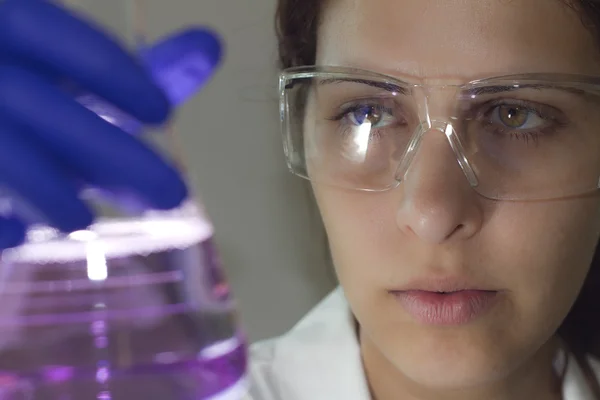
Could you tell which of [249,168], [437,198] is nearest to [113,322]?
[437,198]

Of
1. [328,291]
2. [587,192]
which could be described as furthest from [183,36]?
[328,291]

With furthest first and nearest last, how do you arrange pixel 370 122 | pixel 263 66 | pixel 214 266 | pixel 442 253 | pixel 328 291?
pixel 328 291 → pixel 263 66 → pixel 370 122 → pixel 442 253 → pixel 214 266

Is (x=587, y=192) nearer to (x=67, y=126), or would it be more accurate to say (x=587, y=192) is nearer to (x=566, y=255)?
(x=566, y=255)

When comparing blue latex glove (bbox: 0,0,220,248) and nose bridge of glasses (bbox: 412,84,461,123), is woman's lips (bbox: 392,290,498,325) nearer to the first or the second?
nose bridge of glasses (bbox: 412,84,461,123)

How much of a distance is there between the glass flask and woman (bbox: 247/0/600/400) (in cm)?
33

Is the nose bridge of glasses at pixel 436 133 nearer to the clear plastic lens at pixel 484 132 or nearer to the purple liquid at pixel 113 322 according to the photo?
the clear plastic lens at pixel 484 132

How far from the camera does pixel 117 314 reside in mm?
556

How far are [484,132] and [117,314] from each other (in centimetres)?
54

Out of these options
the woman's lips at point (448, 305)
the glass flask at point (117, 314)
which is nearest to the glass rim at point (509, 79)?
the woman's lips at point (448, 305)

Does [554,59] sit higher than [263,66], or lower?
lower

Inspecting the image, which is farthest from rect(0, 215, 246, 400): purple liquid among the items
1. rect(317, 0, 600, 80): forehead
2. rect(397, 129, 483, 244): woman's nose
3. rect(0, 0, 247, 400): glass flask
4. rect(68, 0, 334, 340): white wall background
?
rect(68, 0, 334, 340): white wall background

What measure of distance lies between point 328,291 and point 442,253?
2.19 feet

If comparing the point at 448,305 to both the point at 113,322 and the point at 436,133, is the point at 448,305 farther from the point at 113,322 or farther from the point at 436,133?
the point at 113,322

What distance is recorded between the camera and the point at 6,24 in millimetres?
447
